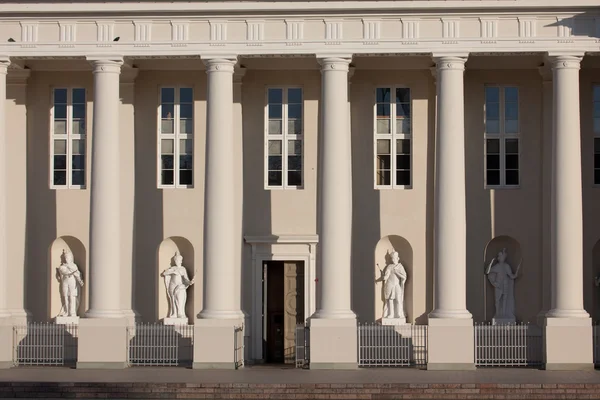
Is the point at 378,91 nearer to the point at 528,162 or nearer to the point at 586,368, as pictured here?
the point at 528,162

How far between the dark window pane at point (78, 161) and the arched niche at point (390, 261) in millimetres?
7661

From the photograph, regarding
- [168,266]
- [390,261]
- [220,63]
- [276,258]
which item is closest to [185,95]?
[220,63]

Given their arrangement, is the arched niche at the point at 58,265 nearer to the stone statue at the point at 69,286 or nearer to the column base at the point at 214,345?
the stone statue at the point at 69,286

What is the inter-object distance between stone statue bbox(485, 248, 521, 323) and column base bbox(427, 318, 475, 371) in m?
2.84

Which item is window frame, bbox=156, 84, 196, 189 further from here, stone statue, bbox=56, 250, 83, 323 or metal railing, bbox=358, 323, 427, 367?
metal railing, bbox=358, 323, 427, 367

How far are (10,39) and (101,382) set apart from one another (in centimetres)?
909

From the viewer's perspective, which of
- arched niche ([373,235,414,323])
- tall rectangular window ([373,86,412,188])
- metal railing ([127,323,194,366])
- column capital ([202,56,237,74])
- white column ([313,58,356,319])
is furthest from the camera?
tall rectangular window ([373,86,412,188])

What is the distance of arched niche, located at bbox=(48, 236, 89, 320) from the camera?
118ft

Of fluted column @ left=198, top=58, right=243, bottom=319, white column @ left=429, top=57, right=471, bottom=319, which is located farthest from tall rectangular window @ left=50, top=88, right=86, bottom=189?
white column @ left=429, top=57, right=471, bottom=319

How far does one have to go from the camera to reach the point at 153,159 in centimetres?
3581

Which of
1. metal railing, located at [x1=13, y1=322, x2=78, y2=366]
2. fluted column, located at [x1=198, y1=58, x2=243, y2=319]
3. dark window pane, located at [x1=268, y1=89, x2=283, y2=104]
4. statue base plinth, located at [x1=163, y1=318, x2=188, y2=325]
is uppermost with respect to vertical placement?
dark window pane, located at [x1=268, y1=89, x2=283, y2=104]

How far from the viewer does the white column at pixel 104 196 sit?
1313 inches

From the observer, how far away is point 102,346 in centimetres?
3297

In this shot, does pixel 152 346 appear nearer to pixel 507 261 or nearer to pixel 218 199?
pixel 218 199
